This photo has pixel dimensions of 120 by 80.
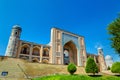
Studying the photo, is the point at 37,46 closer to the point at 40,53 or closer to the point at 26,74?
the point at 40,53

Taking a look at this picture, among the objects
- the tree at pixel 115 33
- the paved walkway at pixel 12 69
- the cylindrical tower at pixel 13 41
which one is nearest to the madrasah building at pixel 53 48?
the cylindrical tower at pixel 13 41

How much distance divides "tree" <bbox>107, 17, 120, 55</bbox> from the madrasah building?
13.6 metres

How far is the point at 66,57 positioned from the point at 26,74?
20865mm

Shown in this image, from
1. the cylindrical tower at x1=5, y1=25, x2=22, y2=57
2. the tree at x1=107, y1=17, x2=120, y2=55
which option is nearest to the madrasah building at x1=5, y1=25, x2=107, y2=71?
the cylindrical tower at x1=5, y1=25, x2=22, y2=57

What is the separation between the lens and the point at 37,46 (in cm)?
2972

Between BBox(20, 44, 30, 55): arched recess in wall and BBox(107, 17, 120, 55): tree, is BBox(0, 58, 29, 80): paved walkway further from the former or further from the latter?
BBox(20, 44, 30, 55): arched recess in wall

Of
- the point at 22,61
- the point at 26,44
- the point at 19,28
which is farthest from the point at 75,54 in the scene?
the point at 22,61

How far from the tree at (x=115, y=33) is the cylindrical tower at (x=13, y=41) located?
59.3ft

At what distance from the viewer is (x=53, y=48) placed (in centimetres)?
2856

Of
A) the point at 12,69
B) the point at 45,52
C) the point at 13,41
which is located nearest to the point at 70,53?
the point at 45,52

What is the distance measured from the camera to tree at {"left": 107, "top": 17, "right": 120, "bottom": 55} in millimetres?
15870

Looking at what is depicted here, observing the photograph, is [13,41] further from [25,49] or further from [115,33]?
[115,33]

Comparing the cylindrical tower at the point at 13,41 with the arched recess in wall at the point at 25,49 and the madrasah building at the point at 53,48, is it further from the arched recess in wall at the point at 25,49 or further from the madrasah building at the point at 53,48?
the arched recess in wall at the point at 25,49

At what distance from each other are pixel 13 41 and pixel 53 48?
27.8 feet
